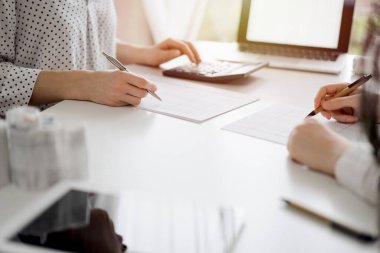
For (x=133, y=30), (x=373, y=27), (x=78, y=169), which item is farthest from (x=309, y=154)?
(x=133, y=30)

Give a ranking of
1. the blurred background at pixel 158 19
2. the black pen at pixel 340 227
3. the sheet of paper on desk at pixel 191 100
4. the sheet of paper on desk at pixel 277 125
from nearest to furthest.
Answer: the black pen at pixel 340 227
the sheet of paper on desk at pixel 277 125
the sheet of paper on desk at pixel 191 100
the blurred background at pixel 158 19

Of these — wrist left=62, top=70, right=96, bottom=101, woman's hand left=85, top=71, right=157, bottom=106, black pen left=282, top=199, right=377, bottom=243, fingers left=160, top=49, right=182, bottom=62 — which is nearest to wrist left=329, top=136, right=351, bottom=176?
black pen left=282, top=199, right=377, bottom=243

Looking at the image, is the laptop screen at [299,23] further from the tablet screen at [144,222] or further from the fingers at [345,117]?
the tablet screen at [144,222]

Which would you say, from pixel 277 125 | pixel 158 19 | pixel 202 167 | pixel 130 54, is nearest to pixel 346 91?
pixel 277 125

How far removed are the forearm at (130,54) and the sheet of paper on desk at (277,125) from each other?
543 mm

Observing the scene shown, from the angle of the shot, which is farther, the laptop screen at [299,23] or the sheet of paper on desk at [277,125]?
the laptop screen at [299,23]

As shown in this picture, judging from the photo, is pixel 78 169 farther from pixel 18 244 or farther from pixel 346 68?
pixel 346 68

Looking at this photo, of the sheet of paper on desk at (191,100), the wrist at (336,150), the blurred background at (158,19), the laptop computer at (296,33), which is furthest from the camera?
the blurred background at (158,19)

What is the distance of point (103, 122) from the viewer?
947mm

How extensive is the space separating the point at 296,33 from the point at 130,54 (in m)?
0.58

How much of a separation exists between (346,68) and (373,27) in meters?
0.97

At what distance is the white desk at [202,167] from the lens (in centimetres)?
59

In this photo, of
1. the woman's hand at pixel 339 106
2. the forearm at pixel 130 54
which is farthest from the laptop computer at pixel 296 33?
the woman's hand at pixel 339 106

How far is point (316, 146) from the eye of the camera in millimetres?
757
